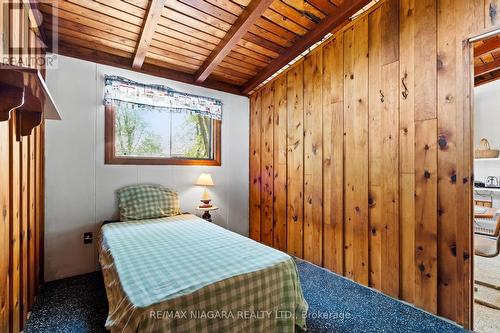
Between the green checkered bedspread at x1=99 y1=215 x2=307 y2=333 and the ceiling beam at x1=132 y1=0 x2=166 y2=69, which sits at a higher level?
the ceiling beam at x1=132 y1=0 x2=166 y2=69

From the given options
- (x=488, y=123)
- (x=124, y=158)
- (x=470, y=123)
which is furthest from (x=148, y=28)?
(x=488, y=123)

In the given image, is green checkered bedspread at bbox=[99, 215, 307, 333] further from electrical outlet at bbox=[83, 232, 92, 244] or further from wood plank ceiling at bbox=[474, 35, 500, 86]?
wood plank ceiling at bbox=[474, 35, 500, 86]

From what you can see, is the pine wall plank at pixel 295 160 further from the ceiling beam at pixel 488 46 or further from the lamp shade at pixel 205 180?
the ceiling beam at pixel 488 46

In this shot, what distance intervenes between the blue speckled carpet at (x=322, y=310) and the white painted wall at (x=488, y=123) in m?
3.75

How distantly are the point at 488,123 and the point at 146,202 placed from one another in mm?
5897

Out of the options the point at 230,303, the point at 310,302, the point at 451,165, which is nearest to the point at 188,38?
the point at 230,303

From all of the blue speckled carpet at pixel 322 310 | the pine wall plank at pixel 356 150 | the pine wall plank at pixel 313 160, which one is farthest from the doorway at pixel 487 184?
the pine wall plank at pixel 313 160

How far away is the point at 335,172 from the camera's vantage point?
260cm

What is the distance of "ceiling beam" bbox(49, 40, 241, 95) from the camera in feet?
8.32

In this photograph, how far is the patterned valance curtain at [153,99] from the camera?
2.74 metres

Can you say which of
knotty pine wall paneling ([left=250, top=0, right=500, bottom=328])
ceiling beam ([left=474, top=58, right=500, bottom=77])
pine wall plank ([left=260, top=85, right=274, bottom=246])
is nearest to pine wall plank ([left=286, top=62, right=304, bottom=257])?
knotty pine wall paneling ([left=250, top=0, right=500, bottom=328])

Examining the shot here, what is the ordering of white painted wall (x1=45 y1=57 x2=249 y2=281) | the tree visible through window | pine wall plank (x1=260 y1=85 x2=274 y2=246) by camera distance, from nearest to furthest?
white painted wall (x1=45 y1=57 x2=249 y2=281) < the tree visible through window < pine wall plank (x1=260 y1=85 x2=274 y2=246)

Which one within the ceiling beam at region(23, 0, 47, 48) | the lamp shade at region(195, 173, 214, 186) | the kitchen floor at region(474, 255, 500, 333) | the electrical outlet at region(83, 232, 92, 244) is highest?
the ceiling beam at region(23, 0, 47, 48)

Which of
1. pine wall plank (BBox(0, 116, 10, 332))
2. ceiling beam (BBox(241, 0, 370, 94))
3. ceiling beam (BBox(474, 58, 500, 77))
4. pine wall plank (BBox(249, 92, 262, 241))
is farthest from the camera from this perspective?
pine wall plank (BBox(249, 92, 262, 241))
